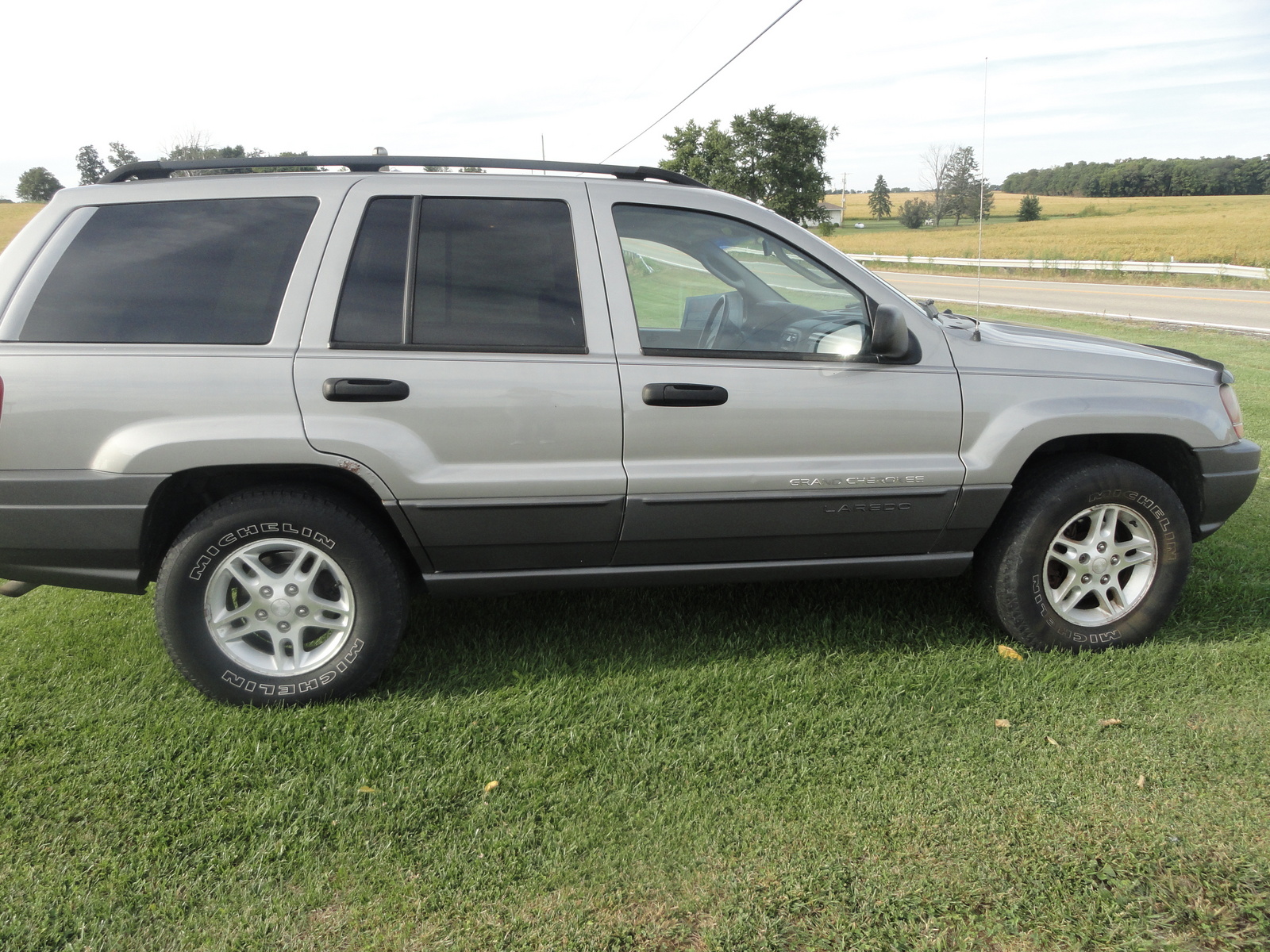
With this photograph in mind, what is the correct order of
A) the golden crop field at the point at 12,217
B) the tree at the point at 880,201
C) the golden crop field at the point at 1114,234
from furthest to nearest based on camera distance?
the tree at the point at 880,201, the golden crop field at the point at 12,217, the golden crop field at the point at 1114,234

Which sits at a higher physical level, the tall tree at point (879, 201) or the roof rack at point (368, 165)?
the tall tree at point (879, 201)

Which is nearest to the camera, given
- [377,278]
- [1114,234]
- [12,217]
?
[377,278]

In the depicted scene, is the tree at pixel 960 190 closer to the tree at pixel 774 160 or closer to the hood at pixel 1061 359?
the tree at pixel 774 160

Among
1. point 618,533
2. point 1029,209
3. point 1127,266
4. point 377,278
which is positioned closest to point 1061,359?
point 618,533

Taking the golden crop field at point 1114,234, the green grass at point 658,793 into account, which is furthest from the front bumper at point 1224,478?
the golden crop field at point 1114,234

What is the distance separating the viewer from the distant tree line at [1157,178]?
79.7m

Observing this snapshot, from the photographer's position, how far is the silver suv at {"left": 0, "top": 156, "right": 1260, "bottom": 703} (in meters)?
3.05

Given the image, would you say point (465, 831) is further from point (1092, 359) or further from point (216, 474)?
point (1092, 359)

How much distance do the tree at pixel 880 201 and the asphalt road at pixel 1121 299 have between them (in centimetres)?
6091

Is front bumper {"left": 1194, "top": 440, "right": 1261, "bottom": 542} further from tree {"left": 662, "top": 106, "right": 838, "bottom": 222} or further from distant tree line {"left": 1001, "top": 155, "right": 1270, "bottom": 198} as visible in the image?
distant tree line {"left": 1001, "top": 155, "right": 1270, "bottom": 198}

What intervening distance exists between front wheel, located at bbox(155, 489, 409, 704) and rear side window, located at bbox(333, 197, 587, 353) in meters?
0.66

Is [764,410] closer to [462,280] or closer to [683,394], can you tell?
[683,394]

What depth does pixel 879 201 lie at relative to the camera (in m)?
90.2

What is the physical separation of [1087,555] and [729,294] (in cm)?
175
